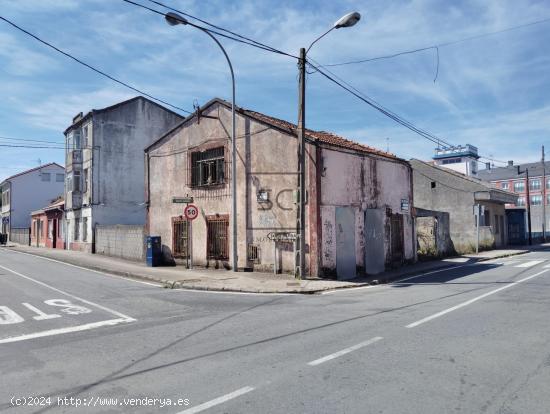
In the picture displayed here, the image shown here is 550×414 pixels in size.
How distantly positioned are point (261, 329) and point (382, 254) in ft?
38.0

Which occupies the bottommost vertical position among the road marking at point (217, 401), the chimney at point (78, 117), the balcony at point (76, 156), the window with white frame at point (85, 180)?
the road marking at point (217, 401)

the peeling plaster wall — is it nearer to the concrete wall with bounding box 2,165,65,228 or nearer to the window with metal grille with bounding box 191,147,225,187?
the window with metal grille with bounding box 191,147,225,187

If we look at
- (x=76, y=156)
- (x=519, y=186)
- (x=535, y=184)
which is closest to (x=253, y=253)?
(x=76, y=156)

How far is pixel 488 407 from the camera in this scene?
4.35 meters

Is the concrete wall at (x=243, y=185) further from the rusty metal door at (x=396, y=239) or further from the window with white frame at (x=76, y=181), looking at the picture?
the window with white frame at (x=76, y=181)

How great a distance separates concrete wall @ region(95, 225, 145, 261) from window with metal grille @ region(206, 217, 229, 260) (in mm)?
5285

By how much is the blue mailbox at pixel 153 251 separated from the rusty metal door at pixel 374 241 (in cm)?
873

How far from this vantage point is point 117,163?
32.7m

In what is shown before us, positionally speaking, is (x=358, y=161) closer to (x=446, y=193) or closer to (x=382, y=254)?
(x=382, y=254)

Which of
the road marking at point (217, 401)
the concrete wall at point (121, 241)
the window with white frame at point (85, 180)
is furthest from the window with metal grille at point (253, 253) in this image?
the window with white frame at point (85, 180)

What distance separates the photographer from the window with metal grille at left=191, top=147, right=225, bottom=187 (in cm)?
1877

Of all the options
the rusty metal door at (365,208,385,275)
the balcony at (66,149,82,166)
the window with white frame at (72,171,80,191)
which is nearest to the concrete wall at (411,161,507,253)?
the rusty metal door at (365,208,385,275)

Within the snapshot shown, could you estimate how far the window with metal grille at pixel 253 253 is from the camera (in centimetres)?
1688

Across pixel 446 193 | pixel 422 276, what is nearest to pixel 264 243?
pixel 422 276
